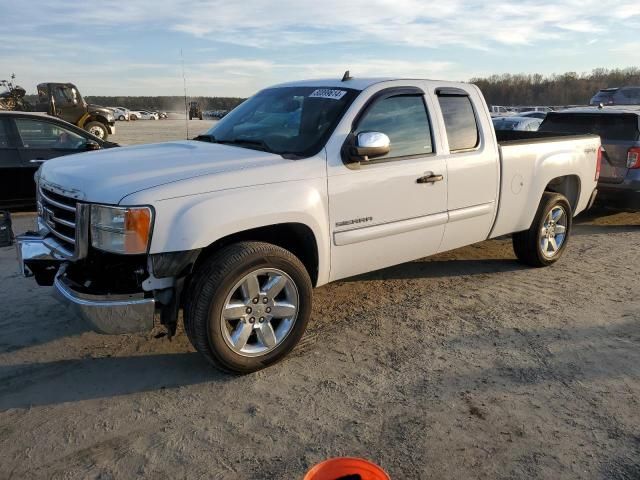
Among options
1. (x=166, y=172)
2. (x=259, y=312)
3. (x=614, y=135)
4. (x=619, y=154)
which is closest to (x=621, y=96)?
(x=614, y=135)

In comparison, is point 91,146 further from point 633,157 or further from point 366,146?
point 633,157

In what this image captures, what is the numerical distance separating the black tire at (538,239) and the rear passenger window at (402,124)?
1.84 m

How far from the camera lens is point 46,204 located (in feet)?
12.7

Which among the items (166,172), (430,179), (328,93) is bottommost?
(430,179)

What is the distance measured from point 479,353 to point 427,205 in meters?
1.26

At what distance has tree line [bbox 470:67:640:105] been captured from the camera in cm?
6656

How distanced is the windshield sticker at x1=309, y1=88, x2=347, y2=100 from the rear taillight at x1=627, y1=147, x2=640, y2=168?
200 inches

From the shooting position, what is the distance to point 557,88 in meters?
72.6

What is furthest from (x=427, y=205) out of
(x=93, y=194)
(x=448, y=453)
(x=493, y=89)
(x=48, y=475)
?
(x=493, y=89)

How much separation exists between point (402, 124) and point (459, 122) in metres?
0.75

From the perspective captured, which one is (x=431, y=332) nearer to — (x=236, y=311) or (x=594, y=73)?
(x=236, y=311)

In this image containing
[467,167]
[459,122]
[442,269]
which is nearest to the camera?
[467,167]

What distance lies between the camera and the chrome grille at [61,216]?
3.41 meters

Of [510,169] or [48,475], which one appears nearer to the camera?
[48,475]
